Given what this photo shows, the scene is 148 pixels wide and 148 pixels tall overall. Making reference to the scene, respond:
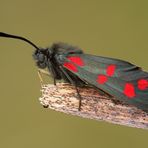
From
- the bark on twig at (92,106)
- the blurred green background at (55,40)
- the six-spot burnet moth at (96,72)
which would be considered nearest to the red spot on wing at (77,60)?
the six-spot burnet moth at (96,72)

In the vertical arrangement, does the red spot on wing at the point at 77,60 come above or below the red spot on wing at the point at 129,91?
above

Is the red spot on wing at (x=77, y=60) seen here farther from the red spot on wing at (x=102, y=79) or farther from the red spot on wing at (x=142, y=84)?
the red spot on wing at (x=142, y=84)

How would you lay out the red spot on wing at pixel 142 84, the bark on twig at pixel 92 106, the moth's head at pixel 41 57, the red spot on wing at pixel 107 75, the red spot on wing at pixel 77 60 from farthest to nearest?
the moth's head at pixel 41 57 → the red spot on wing at pixel 77 60 → the red spot on wing at pixel 107 75 → the red spot on wing at pixel 142 84 → the bark on twig at pixel 92 106

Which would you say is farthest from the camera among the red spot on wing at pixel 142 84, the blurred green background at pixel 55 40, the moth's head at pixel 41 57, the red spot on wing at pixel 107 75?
the blurred green background at pixel 55 40

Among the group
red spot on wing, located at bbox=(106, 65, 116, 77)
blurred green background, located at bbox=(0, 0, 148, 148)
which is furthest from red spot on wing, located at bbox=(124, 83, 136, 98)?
blurred green background, located at bbox=(0, 0, 148, 148)

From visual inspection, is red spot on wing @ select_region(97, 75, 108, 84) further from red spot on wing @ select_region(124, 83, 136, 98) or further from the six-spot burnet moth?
red spot on wing @ select_region(124, 83, 136, 98)

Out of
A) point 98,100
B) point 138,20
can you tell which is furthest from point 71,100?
point 138,20

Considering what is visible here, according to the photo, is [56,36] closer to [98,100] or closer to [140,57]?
[140,57]
